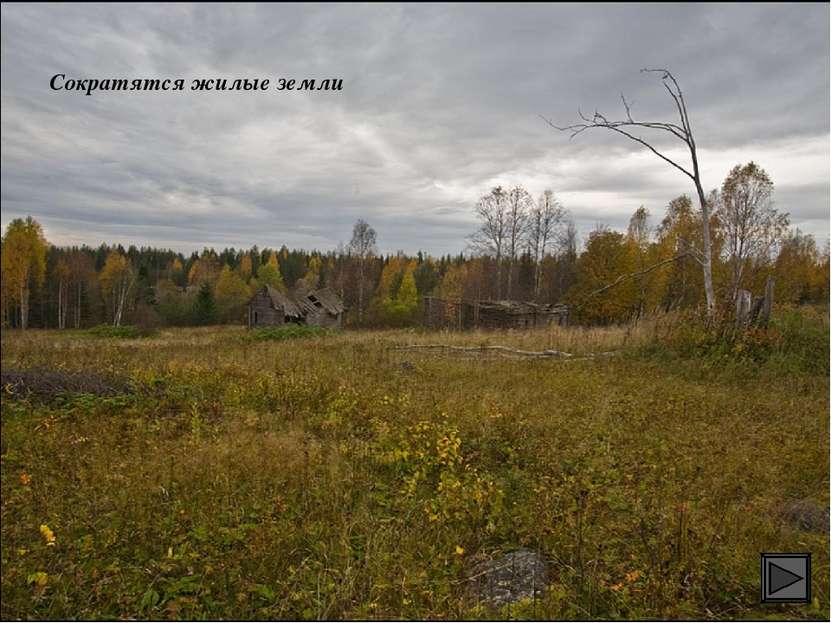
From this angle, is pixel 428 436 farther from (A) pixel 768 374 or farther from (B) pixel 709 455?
(A) pixel 768 374

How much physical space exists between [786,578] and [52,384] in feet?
26.6

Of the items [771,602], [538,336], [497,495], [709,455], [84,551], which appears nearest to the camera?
[771,602]

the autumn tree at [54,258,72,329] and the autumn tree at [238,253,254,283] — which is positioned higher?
the autumn tree at [238,253,254,283]

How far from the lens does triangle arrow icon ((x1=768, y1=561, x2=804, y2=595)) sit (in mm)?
2510

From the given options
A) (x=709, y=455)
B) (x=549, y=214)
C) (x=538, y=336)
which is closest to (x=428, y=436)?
(x=709, y=455)

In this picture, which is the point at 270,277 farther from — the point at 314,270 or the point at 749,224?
the point at 749,224

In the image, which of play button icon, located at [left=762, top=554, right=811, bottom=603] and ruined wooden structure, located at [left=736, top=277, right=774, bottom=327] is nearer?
play button icon, located at [left=762, top=554, right=811, bottom=603]

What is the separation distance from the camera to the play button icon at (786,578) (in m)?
2.48

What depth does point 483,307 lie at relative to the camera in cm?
2338

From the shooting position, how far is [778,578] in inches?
101

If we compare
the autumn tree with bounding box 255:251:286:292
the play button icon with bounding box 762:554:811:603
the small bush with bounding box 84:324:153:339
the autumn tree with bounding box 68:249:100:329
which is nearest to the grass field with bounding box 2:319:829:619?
the play button icon with bounding box 762:554:811:603

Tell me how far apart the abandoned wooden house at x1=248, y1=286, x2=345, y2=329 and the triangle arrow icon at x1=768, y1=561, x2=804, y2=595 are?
104ft

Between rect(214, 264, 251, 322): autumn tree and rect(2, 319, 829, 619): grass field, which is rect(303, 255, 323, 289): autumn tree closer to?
rect(214, 264, 251, 322): autumn tree

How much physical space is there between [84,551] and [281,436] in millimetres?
2206
